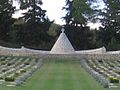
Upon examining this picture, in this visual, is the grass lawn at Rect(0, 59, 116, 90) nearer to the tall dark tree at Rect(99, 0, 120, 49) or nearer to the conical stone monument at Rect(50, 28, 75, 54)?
the conical stone monument at Rect(50, 28, 75, 54)

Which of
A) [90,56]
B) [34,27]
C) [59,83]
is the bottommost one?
[59,83]

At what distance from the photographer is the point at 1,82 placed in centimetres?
2917

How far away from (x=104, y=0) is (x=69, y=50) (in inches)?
887

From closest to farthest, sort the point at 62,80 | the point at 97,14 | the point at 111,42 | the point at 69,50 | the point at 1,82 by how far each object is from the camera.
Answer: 1. the point at 1,82
2. the point at 62,80
3. the point at 69,50
4. the point at 111,42
5. the point at 97,14

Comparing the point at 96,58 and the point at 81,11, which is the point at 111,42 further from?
the point at 96,58

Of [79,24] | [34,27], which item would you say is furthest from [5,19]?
[79,24]

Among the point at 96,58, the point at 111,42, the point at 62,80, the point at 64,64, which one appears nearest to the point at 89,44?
the point at 111,42

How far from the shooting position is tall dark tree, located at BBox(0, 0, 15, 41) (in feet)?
241

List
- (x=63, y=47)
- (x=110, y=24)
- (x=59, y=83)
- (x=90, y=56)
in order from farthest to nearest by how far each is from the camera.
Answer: (x=110, y=24) < (x=63, y=47) < (x=90, y=56) < (x=59, y=83)

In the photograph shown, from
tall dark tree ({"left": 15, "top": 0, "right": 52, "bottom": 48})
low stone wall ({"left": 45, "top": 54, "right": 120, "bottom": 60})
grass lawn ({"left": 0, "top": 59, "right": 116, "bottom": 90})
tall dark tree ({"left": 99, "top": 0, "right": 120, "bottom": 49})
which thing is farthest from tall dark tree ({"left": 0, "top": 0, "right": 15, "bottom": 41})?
grass lawn ({"left": 0, "top": 59, "right": 116, "bottom": 90})

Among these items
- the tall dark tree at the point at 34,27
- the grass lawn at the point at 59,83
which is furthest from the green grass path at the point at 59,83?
the tall dark tree at the point at 34,27

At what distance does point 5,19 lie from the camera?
7350 cm

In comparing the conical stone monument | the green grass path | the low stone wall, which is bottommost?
the green grass path

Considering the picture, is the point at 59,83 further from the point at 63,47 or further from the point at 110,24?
the point at 110,24
